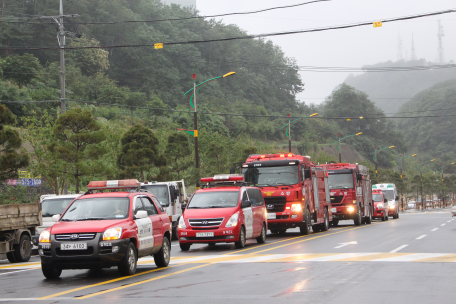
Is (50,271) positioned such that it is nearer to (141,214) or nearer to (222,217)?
(141,214)

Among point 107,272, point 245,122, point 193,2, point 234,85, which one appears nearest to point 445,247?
point 107,272

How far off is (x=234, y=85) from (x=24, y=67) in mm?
55436

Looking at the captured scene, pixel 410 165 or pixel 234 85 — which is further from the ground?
pixel 234 85

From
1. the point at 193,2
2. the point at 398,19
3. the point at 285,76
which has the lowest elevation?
the point at 398,19

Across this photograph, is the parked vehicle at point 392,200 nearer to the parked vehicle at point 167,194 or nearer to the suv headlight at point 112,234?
the parked vehicle at point 167,194

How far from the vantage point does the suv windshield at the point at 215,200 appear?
18672mm

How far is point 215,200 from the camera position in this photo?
18.9m

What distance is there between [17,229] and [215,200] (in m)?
5.78

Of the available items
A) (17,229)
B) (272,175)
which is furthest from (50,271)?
(272,175)

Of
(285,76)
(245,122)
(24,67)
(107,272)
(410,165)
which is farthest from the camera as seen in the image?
(410,165)

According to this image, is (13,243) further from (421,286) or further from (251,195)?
(421,286)

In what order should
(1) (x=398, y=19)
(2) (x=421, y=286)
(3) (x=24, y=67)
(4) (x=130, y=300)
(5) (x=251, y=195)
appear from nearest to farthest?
(4) (x=130, y=300), (2) (x=421, y=286), (5) (x=251, y=195), (1) (x=398, y=19), (3) (x=24, y=67)

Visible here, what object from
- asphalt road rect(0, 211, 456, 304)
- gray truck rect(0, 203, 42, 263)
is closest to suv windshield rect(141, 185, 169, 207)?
gray truck rect(0, 203, 42, 263)

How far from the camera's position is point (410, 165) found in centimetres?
15388
